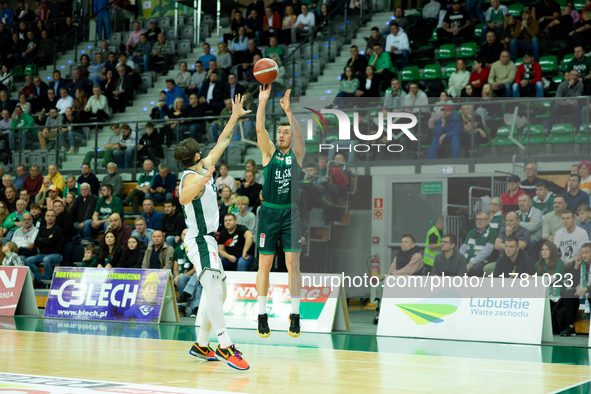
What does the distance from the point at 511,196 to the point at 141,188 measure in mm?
8146

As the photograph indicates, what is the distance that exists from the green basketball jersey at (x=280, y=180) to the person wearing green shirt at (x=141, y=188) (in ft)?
25.8

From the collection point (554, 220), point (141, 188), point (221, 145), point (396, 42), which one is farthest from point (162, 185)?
point (221, 145)

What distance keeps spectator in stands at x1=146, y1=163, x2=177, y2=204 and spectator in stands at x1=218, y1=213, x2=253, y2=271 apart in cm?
299

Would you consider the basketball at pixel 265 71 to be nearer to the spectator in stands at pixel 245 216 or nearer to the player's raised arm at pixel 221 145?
the player's raised arm at pixel 221 145

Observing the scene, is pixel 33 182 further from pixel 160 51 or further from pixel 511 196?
pixel 511 196

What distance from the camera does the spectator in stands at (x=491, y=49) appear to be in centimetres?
1492

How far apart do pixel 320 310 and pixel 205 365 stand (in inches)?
171

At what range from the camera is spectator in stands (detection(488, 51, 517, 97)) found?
1409cm

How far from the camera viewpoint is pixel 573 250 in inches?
394

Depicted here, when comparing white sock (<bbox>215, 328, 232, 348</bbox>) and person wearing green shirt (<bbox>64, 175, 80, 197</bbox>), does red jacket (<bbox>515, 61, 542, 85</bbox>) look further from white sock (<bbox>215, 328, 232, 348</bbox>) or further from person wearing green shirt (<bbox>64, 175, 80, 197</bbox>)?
white sock (<bbox>215, 328, 232, 348</bbox>)

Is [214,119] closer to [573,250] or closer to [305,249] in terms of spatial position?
[305,249]

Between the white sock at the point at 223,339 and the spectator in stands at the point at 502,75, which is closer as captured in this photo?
the white sock at the point at 223,339

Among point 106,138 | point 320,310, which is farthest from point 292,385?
point 106,138

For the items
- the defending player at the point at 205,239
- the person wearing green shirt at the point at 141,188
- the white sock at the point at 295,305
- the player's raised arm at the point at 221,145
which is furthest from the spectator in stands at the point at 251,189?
the defending player at the point at 205,239
